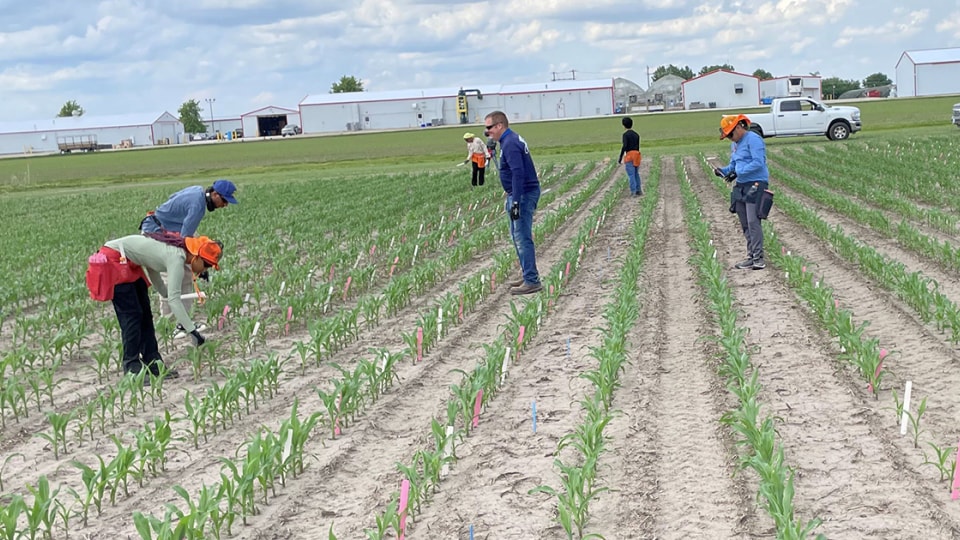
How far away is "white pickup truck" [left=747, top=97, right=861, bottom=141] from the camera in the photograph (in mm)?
35125

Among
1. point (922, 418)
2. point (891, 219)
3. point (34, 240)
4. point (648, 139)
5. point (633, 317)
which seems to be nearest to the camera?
point (922, 418)

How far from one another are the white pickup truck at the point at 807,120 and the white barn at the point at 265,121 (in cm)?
8410

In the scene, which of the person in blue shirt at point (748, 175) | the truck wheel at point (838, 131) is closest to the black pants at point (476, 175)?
the person in blue shirt at point (748, 175)

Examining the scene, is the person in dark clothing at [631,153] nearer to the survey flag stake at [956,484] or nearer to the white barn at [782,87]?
the survey flag stake at [956,484]

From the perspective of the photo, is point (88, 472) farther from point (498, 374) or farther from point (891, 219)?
point (891, 219)

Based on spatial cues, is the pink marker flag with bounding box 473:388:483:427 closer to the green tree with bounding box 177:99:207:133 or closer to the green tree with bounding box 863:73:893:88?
the green tree with bounding box 177:99:207:133

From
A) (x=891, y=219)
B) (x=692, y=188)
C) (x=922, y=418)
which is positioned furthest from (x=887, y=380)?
(x=692, y=188)

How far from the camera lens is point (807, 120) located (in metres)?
35.6

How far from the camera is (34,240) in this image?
16.9 meters

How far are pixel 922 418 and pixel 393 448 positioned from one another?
2.95 meters

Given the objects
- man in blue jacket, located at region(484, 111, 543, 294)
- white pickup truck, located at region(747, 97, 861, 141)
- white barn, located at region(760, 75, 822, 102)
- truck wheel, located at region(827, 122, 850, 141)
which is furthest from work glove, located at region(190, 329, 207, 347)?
white barn, located at region(760, 75, 822, 102)

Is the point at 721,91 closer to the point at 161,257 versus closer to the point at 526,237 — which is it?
the point at 526,237

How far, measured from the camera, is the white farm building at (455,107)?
3834 inches

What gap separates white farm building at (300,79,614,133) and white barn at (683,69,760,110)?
29.9 feet
